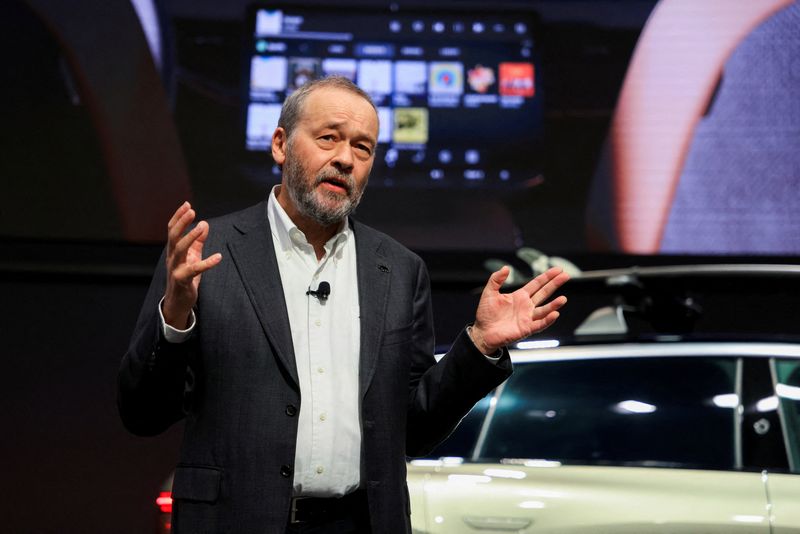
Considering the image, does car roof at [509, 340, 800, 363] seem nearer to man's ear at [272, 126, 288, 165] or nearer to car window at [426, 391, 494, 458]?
car window at [426, 391, 494, 458]

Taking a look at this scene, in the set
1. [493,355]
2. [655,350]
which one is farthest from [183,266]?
[655,350]

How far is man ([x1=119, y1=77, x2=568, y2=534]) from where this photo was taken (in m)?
1.41

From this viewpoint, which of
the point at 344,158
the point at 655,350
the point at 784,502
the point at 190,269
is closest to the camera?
the point at 190,269

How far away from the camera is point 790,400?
7.72 feet

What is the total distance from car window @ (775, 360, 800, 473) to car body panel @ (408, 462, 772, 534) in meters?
0.12

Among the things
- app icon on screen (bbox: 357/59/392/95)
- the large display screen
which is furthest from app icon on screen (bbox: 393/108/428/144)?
app icon on screen (bbox: 357/59/392/95)

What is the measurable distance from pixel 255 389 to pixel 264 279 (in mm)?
189

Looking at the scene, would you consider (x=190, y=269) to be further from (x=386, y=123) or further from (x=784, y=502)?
(x=386, y=123)

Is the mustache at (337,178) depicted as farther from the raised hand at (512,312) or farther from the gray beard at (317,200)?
the raised hand at (512,312)

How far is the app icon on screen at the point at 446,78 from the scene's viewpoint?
4426 mm

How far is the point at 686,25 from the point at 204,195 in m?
2.41

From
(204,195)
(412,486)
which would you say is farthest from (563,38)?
(412,486)

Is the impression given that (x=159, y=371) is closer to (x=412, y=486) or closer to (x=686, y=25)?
(x=412, y=486)

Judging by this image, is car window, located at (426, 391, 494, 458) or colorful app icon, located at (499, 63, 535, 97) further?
colorful app icon, located at (499, 63, 535, 97)
